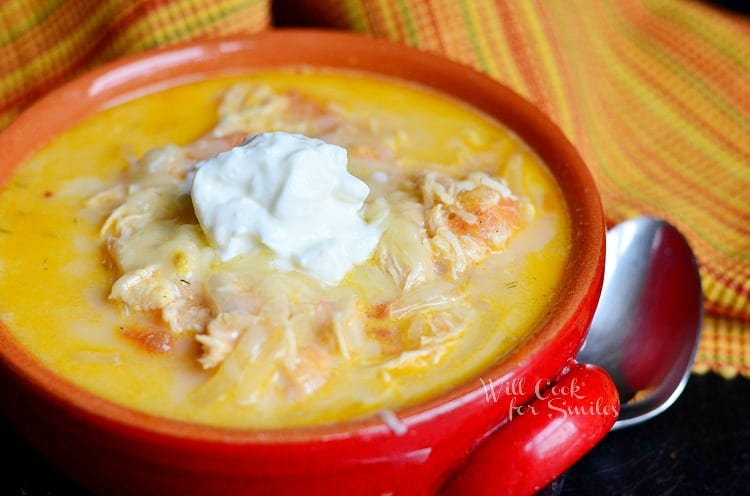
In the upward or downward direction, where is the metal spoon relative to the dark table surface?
upward

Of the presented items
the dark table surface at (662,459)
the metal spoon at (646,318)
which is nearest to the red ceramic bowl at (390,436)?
the dark table surface at (662,459)

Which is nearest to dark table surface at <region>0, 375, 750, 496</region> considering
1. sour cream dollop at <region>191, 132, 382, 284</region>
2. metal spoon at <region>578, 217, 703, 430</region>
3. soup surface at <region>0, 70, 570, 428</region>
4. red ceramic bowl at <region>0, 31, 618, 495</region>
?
metal spoon at <region>578, 217, 703, 430</region>

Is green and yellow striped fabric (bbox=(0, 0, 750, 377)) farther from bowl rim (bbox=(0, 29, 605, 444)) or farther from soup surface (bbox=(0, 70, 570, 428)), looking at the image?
soup surface (bbox=(0, 70, 570, 428))

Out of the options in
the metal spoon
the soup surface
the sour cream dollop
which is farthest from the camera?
the metal spoon

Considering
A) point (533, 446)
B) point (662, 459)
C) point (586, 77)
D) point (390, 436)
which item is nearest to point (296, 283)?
point (390, 436)

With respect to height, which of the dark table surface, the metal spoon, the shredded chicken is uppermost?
the shredded chicken

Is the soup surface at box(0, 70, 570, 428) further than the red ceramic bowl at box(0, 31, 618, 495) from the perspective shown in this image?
Yes

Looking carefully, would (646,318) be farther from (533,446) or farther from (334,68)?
(334,68)

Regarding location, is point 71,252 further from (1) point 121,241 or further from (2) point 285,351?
(2) point 285,351

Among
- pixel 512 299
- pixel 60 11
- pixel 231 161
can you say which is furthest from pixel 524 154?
pixel 60 11
